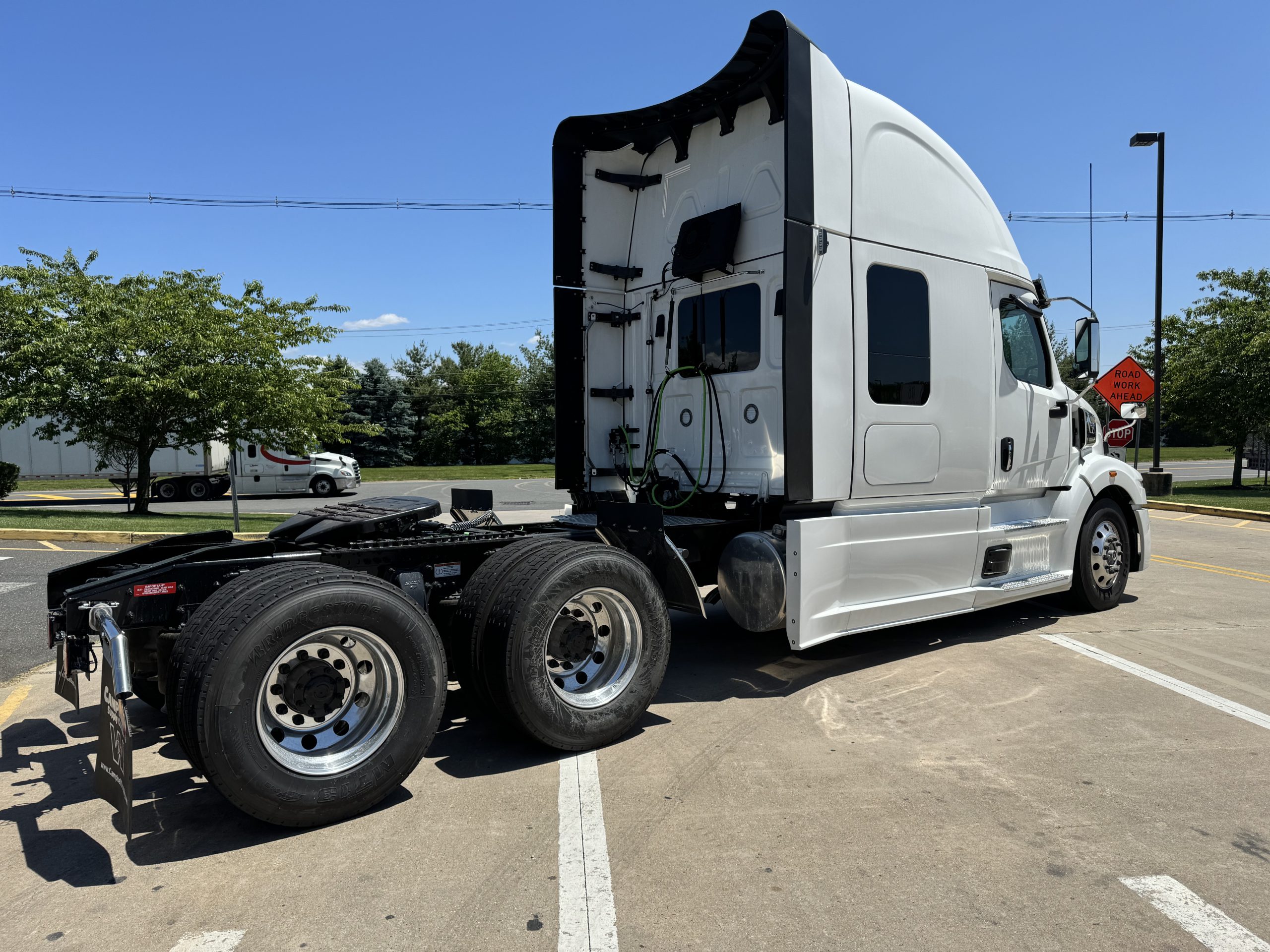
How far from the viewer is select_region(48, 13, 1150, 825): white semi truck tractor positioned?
3.50 metres

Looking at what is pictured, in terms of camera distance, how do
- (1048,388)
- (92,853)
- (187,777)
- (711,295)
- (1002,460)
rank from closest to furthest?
(92,853)
(187,777)
(711,295)
(1002,460)
(1048,388)

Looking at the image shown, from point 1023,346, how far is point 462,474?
35409mm

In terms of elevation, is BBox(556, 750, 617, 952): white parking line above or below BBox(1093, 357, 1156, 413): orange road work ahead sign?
below

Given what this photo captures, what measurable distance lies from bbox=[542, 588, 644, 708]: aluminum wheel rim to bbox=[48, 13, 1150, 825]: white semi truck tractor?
0.02m

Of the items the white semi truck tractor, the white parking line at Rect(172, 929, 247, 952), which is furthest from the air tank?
the white parking line at Rect(172, 929, 247, 952)

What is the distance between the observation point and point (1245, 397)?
807 inches

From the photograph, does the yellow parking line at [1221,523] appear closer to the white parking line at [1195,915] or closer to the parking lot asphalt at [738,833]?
the parking lot asphalt at [738,833]

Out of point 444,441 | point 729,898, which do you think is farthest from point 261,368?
point 444,441

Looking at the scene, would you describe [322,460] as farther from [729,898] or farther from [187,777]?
[729,898]

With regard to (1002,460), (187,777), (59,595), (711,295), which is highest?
(711,295)

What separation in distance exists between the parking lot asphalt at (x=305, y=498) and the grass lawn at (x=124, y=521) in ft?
7.84

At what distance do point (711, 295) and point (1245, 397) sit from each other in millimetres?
20559

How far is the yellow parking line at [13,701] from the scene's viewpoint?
4.89 meters

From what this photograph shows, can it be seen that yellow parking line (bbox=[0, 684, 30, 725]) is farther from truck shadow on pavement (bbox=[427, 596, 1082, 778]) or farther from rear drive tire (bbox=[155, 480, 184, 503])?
rear drive tire (bbox=[155, 480, 184, 503])
